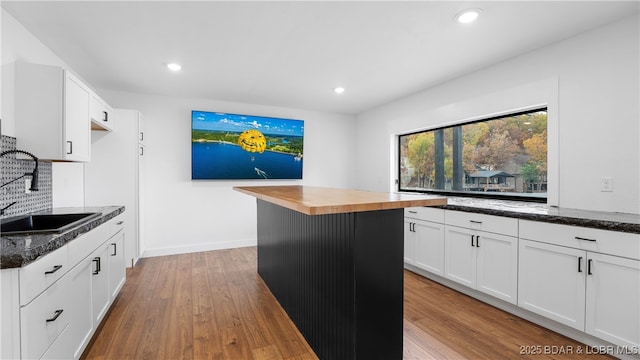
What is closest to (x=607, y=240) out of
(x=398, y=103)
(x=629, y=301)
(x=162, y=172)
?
(x=629, y=301)

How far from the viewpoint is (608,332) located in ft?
5.90

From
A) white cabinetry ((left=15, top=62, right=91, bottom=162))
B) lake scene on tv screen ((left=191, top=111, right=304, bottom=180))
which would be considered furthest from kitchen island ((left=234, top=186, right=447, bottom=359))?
lake scene on tv screen ((left=191, top=111, right=304, bottom=180))

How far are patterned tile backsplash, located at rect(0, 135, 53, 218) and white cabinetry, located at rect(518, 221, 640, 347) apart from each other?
12.4ft

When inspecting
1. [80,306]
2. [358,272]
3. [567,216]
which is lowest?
[80,306]

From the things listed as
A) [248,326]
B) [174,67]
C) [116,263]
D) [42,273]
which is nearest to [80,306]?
[42,273]

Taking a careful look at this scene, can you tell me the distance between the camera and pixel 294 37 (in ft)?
7.81

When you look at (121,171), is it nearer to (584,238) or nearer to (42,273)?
(42,273)

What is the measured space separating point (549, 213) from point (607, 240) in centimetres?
39

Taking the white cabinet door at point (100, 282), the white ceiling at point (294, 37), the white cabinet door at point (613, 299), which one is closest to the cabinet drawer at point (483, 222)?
the white cabinet door at point (613, 299)

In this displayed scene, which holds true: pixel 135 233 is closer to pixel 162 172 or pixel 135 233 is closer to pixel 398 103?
pixel 162 172

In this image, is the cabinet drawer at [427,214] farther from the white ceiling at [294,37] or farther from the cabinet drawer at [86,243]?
the cabinet drawer at [86,243]

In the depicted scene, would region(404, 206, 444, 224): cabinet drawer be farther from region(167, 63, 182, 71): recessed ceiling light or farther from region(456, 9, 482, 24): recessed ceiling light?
region(167, 63, 182, 71): recessed ceiling light

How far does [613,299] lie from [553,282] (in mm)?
320

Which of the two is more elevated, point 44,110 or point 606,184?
point 44,110
